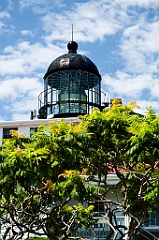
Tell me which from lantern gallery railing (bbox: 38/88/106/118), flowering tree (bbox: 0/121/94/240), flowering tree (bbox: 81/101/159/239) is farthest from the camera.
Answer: lantern gallery railing (bbox: 38/88/106/118)

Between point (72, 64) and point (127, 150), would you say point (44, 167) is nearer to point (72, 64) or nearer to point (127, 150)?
point (127, 150)

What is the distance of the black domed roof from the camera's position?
35.0 metres

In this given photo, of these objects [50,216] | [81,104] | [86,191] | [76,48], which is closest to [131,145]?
[86,191]

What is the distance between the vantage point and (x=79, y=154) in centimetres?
1391

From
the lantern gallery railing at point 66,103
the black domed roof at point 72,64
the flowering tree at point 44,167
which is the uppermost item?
the black domed roof at point 72,64

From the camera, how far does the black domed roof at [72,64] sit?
35031 mm

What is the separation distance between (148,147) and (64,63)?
23029 millimetres

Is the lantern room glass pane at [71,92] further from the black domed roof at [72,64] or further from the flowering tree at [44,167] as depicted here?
the flowering tree at [44,167]

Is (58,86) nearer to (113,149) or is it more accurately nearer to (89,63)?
(89,63)

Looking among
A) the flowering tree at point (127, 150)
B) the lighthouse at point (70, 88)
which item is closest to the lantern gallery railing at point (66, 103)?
the lighthouse at point (70, 88)

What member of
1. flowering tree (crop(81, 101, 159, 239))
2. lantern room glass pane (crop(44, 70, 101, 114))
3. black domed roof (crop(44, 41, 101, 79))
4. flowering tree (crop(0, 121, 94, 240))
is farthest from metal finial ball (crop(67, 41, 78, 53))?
flowering tree (crop(0, 121, 94, 240))

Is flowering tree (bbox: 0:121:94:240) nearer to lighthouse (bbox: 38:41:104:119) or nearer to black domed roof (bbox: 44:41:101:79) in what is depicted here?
lighthouse (bbox: 38:41:104:119)

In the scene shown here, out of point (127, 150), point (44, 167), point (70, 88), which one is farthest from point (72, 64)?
point (44, 167)

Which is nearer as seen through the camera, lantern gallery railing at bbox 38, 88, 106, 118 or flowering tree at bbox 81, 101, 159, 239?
flowering tree at bbox 81, 101, 159, 239
